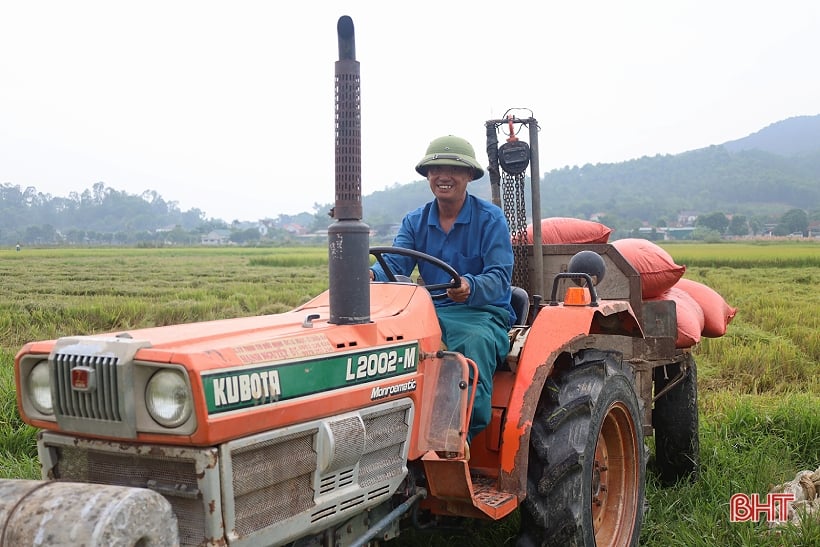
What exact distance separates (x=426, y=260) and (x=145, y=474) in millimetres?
1455

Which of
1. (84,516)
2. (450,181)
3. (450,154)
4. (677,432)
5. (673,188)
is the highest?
(673,188)

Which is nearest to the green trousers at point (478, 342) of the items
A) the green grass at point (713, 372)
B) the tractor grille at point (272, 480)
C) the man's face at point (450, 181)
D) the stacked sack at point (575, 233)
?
the man's face at point (450, 181)

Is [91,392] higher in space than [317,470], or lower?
higher

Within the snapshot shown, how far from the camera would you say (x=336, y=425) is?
7.88 ft

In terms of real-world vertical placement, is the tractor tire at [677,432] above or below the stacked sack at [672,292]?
below

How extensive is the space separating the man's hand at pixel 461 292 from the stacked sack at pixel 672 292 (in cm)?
231

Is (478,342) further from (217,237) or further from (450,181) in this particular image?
(217,237)

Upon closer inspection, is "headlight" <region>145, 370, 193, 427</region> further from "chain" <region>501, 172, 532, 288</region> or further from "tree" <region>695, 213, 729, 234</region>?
"tree" <region>695, 213, 729, 234</region>

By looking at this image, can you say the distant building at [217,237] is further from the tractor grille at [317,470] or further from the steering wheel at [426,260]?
the tractor grille at [317,470]

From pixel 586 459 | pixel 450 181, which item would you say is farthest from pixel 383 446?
pixel 450 181

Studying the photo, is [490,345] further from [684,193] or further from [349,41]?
[684,193]

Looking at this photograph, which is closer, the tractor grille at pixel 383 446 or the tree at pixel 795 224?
the tractor grille at pixel 383 446

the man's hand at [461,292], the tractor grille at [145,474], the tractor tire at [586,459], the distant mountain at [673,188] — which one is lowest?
the tractor tire at [586,459]

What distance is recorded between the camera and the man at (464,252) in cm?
318
